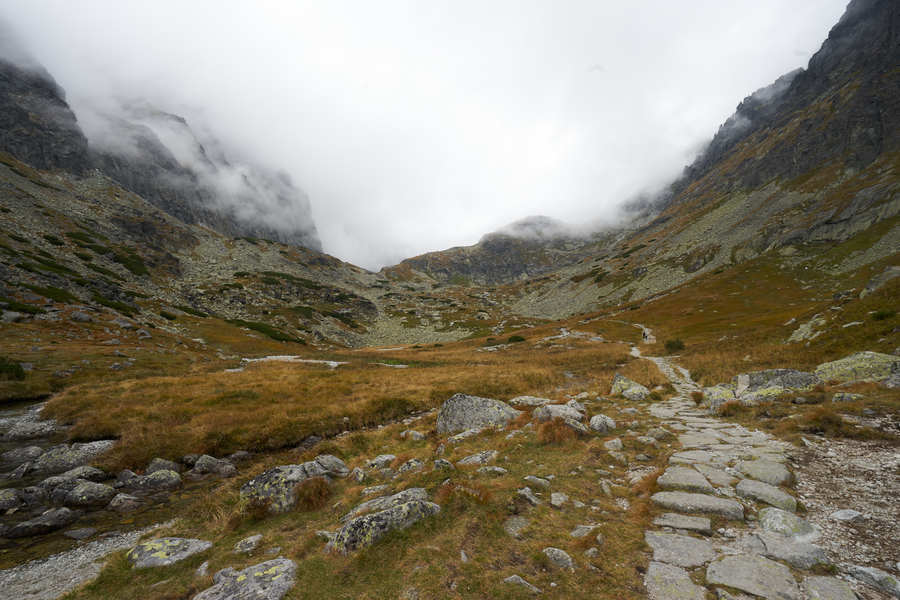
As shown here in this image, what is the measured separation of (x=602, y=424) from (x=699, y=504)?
20.8 feet

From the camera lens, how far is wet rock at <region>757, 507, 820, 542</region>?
19.3ft

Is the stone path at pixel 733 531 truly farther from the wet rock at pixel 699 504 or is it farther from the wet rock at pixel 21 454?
the wet rock at pixel 21 454

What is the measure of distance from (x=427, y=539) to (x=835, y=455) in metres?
10.8

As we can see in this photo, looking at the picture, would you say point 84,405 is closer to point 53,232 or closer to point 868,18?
point 53,232

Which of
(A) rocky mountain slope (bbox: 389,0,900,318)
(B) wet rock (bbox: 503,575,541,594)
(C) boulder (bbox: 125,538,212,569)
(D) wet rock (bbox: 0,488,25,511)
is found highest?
(A) rocky mountain slope (bbox: 389,0,900,318)

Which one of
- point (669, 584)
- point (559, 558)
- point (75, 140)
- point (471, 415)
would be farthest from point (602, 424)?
point (75, 140)

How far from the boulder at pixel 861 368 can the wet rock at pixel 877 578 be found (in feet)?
45.2

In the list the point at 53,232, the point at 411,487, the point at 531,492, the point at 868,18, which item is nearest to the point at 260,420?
the point at 411,487

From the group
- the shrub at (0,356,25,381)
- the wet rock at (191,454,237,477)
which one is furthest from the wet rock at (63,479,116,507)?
the shrub at (0,356,25,381)

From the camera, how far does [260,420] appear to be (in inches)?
744

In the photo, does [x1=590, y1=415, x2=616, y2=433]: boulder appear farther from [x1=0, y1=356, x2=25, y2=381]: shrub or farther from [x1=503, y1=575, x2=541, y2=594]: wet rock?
[x1=0, y1=356, x2=25, y2=381]: shrub

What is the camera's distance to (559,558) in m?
6.05

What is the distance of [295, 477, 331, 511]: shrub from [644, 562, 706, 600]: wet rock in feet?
28.7

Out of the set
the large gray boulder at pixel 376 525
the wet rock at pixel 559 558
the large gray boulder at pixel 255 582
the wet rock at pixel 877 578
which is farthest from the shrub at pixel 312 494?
the wet rock at pixel 877 578
